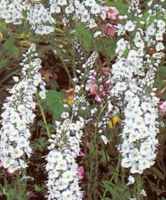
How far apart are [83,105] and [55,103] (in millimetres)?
423

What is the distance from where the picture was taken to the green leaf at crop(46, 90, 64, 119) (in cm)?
352

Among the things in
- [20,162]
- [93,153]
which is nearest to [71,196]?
[20,162]

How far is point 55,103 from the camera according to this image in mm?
3574

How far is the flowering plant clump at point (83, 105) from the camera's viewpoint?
2879mm

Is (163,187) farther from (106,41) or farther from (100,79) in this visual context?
(106,41)

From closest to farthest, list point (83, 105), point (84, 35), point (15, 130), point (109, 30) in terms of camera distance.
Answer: point (15, 130), point (83, 105), point (84, 35), point (109, 30)

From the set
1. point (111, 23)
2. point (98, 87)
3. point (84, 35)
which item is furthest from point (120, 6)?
point (98, 87)

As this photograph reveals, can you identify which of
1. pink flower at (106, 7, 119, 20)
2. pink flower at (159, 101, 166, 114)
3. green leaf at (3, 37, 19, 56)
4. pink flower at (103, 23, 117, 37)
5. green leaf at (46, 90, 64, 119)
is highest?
pink flower at (106, 7, 119, 20)

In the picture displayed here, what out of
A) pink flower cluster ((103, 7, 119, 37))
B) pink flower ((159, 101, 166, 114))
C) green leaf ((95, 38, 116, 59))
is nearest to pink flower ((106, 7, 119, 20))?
pink flower cluster ((103, 7, 119, 37))

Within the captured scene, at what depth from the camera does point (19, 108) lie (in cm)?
293

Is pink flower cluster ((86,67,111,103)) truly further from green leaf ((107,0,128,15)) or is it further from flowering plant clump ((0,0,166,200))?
green leaf ((107,0,128,15))

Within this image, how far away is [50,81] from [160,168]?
0.84 meters

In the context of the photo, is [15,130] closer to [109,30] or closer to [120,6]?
[109,30]

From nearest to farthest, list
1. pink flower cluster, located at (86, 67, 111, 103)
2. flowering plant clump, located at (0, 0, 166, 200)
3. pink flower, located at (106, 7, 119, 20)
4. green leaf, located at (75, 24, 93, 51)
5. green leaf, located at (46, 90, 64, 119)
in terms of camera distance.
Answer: flowering plant clump, located at (0, 0, 166, 200) → green leaf, located at (46, 90, 64, 119) → pink flower cluster, located at (86, 67, 111, 103) → green leaf, located at (75, 24, 93, 51) → pink flower, located at (106, 7, 119, 20)
